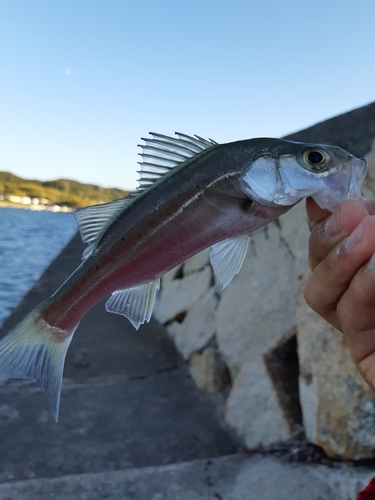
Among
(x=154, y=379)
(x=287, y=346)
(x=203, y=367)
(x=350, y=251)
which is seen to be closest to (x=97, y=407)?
(x=154, y=379)

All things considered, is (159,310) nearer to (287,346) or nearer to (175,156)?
(287,346)

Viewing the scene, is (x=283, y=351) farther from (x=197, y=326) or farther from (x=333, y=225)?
(x=333, y=225)

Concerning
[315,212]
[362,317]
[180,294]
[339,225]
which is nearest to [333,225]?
[339,225]

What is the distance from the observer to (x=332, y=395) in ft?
9.26

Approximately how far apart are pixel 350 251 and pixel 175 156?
0.78 meters

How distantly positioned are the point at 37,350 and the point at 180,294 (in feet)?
13.2

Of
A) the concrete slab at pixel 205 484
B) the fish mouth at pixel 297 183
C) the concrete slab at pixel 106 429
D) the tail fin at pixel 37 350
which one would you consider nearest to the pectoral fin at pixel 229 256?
the fish mouth at pixel 297 183

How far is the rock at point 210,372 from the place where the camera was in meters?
4.09

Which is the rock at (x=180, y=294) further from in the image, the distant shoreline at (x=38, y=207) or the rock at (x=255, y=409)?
the distant shoreline at (x=38, y=207)

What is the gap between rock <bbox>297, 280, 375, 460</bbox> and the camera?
2.65 meters

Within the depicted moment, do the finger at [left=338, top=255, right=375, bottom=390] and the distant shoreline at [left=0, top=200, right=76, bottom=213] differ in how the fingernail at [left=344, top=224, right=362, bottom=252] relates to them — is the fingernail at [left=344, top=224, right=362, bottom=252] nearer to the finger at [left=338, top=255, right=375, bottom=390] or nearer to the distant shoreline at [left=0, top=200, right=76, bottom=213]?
the finger at [left=338, top=255, right=375, bottom=390]

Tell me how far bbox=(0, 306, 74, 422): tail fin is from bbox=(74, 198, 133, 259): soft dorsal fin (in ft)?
1.20

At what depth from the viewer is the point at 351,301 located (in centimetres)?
164

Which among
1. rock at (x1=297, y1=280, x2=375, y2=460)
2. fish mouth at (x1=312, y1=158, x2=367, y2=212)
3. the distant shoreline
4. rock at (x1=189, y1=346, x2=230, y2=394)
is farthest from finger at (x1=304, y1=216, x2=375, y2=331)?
the distant shoreline
